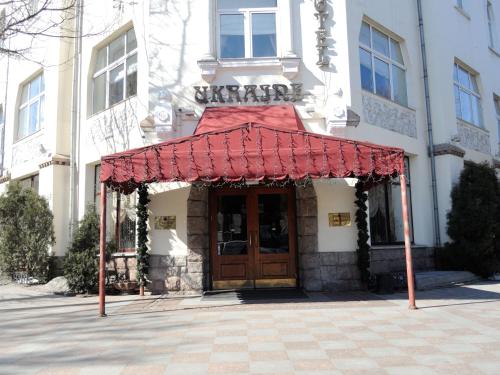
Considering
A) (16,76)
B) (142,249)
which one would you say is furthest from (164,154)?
(16,76)

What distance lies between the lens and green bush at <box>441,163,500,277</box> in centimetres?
1217

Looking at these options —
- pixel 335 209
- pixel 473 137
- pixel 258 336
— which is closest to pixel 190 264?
pixel 335 209

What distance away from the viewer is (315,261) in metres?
10.2

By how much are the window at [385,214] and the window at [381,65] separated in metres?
2.54

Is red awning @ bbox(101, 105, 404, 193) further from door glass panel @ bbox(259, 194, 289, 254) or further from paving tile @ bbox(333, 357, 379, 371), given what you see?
paving tile @ bbox(333, 357, 379, 371)

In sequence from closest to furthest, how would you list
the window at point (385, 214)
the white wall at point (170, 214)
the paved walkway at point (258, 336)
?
the paved walkway at point (258, 336)
the white wall at point (170, 214)
the window at point (385, 214)

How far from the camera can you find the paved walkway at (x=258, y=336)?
196 inches

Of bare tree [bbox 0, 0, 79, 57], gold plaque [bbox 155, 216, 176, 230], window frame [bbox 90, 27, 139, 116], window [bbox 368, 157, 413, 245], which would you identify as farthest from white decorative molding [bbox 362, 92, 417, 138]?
bare tree [bbox 0, 0, 79, 57]

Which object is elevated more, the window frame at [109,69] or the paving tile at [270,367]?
the window frame at [109,69]

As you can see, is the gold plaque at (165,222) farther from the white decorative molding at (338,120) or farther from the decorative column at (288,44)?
the decorative column at (288,44)

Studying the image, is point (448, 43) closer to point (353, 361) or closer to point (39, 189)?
point (353, 361)

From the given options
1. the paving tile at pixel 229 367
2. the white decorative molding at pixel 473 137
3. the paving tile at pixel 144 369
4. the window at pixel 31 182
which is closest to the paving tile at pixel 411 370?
the paving tile at pixel 229 367

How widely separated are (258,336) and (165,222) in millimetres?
4810

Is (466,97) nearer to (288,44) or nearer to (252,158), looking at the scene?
(288,44)
